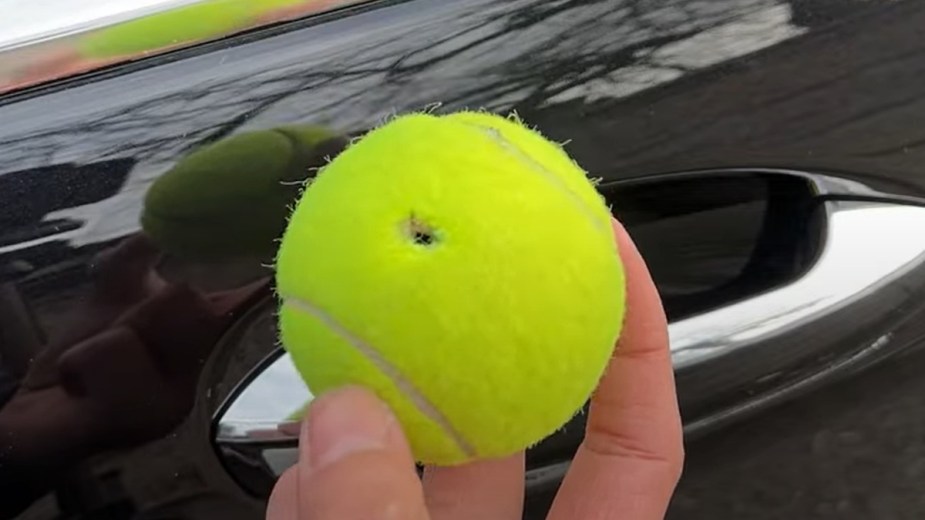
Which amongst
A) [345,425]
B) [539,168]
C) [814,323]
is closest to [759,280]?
[814,323]

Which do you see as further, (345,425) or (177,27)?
(177,27)

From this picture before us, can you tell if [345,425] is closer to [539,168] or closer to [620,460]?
[539,168]

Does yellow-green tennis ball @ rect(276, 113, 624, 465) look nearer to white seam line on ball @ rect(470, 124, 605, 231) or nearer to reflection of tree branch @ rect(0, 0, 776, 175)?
white seam line on ball @ rect(470, 124, 605, 231)

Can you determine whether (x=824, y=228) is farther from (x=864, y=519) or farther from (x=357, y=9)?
(x=357, y=9)

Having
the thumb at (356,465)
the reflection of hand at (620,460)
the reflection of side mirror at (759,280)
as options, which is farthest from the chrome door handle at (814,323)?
the thumb at (356,465)

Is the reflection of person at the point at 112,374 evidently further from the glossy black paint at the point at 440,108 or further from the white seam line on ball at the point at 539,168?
the white seam line on ball at the point at 539,168

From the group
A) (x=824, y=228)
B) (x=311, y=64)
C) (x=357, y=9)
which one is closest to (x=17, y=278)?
(x=311, y=64)
